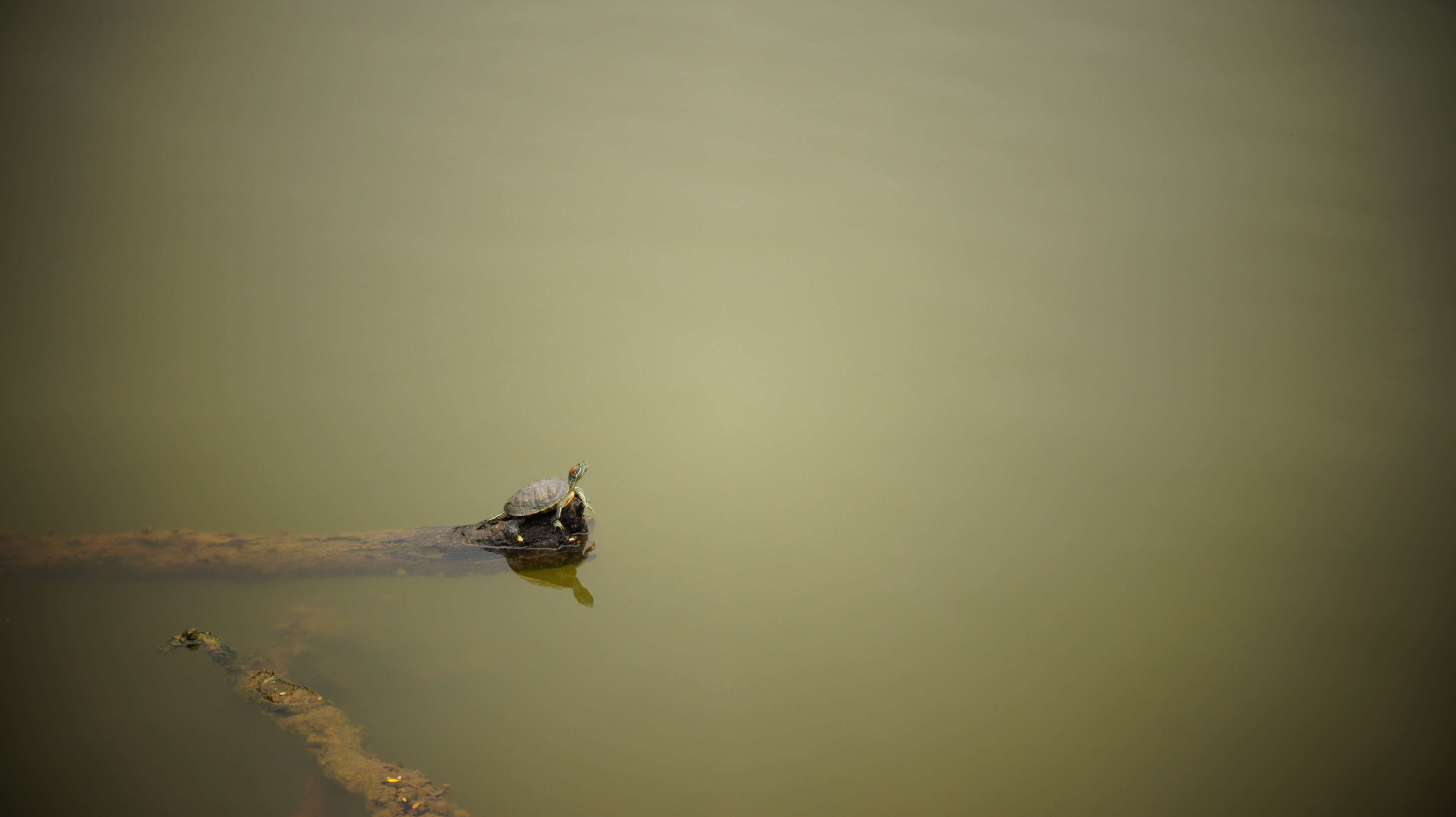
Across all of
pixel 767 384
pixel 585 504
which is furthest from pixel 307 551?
pixel 767 384

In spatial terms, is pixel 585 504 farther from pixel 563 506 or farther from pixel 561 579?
pixel 561 579

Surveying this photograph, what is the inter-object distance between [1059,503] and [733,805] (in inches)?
70.2

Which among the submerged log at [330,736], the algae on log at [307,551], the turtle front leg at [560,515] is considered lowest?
the submerged log at [330,736]

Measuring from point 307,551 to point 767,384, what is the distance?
1.89 m

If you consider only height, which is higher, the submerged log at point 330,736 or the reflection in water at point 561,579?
the reflection in water at point 561,579

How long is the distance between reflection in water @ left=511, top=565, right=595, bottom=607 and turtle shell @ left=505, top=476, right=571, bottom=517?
0.23 m

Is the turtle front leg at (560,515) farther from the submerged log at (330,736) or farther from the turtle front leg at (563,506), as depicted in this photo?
the submerged log at (330,736)

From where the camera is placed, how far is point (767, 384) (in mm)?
3260

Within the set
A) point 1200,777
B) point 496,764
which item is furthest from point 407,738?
point 1200,777

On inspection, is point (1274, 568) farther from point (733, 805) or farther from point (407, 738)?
point (407, 738)

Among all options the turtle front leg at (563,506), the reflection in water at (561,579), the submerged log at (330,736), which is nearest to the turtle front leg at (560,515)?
the turtle front leg at (563,506)

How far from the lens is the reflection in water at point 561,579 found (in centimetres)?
244

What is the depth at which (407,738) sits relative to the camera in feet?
6.59

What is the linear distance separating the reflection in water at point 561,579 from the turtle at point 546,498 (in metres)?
0.17
